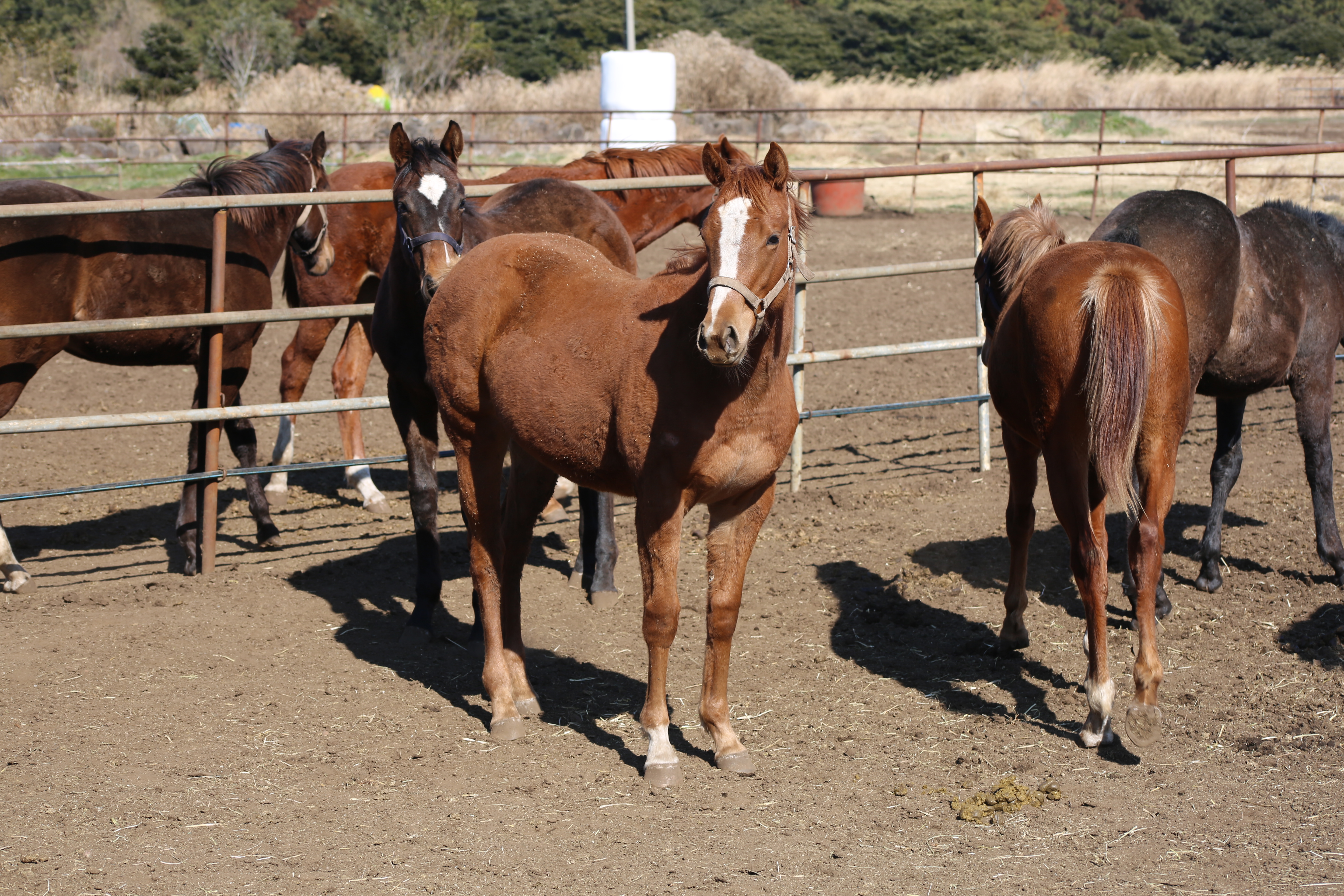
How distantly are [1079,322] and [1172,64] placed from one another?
39.4 m

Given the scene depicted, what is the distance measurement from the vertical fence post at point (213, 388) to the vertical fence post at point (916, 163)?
8.09m

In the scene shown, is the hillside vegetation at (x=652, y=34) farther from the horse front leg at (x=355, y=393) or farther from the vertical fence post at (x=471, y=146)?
the horse front leg at (x=355, y=393)

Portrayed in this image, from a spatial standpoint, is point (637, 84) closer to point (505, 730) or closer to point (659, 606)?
point (505, 730)

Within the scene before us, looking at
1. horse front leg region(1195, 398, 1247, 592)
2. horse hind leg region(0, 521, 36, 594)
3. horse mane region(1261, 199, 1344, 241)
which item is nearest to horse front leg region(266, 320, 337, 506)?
horse hind leg region(0, 521, 36, 594)

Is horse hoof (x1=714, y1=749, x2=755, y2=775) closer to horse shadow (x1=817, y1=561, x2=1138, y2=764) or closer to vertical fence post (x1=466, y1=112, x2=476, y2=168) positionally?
horse shadow (x1=817, y1=561, x2=1138, y2=764)

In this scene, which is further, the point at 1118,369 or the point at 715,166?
the point at 1118,369

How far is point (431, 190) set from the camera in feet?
14.0

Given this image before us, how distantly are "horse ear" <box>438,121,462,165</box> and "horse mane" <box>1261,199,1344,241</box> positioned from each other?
369 cm

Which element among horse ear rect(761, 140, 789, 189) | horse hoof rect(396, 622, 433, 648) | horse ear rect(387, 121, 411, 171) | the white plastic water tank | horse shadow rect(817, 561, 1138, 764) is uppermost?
the white plastic water tank

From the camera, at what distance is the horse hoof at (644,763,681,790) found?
133 inches

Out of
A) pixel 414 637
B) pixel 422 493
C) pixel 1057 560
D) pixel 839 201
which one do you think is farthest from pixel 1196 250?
pixel 839 201

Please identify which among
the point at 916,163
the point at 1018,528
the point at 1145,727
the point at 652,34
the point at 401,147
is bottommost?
the point at 1145,727

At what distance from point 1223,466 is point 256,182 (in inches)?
199

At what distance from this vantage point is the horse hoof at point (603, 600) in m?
5.07
